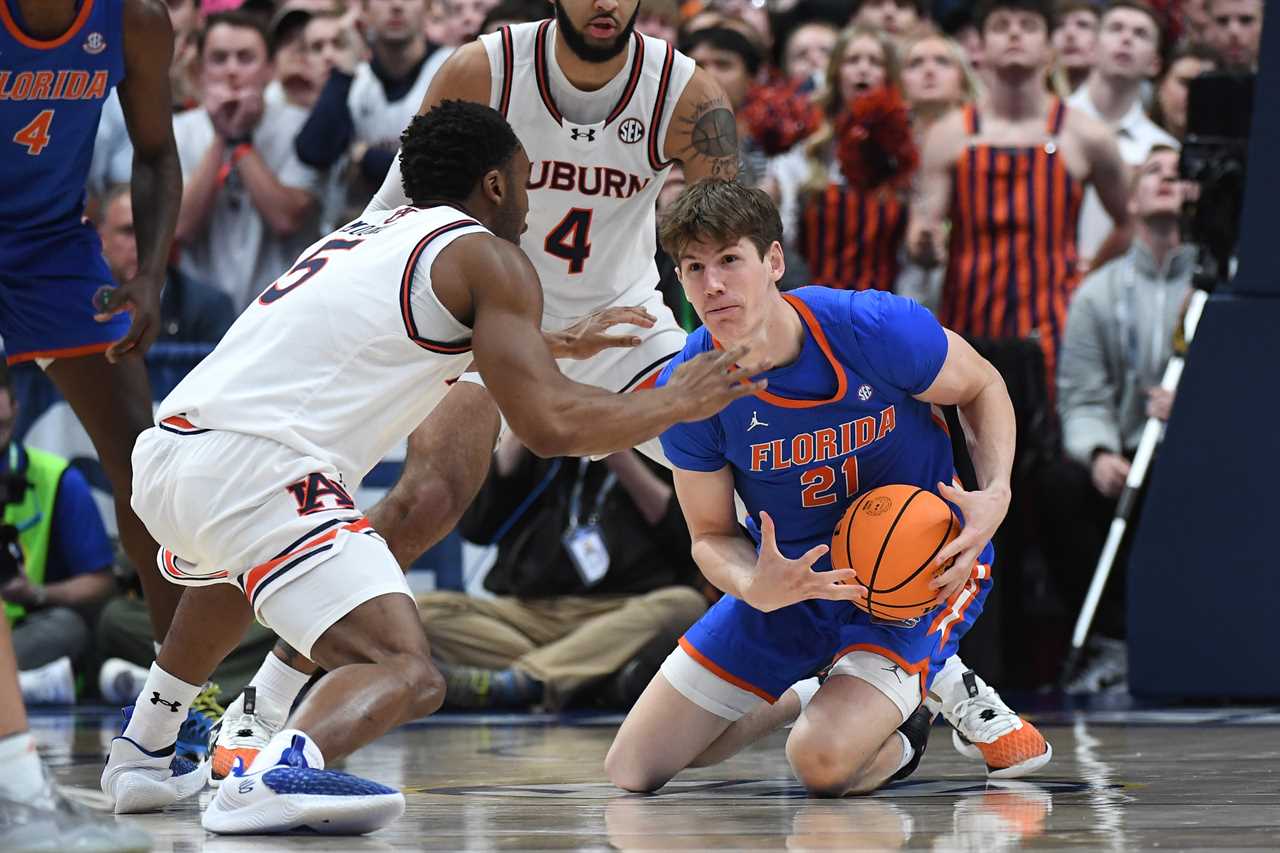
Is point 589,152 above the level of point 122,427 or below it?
above

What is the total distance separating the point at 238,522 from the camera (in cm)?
420

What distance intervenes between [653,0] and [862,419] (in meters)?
5.31

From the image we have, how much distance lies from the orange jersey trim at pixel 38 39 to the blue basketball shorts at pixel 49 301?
0.57 meters

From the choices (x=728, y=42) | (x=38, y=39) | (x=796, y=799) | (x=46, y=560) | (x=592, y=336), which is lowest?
(x=46, y=560)

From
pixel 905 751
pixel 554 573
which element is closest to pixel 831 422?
pixel 905 751

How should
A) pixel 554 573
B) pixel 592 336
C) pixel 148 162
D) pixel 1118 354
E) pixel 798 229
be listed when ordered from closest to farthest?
1. pixel 592 336
2. pixel 148 162
3. pixel 554 573
4. pixel 1118 354
5. pixel 798 229

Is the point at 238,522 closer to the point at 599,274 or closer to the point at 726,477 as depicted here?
the point at 726,477

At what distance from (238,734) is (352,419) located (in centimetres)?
133

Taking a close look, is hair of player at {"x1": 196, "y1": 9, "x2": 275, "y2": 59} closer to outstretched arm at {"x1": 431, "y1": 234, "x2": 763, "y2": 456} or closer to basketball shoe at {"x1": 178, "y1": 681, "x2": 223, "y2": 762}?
basketball shoe at {"x1": 178, "y1": 681, "x2": 223, "y2": 762}

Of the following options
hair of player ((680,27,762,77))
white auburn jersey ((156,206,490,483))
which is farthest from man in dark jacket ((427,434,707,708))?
white auburn jersey ((156,206,490,483))

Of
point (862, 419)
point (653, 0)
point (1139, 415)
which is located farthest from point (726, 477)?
point (653, 0)

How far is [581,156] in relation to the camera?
600 cm

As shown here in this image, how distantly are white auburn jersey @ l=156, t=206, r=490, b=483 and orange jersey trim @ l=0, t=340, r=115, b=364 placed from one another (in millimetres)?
1311

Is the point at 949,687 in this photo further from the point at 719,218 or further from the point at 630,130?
the point at 630,130
